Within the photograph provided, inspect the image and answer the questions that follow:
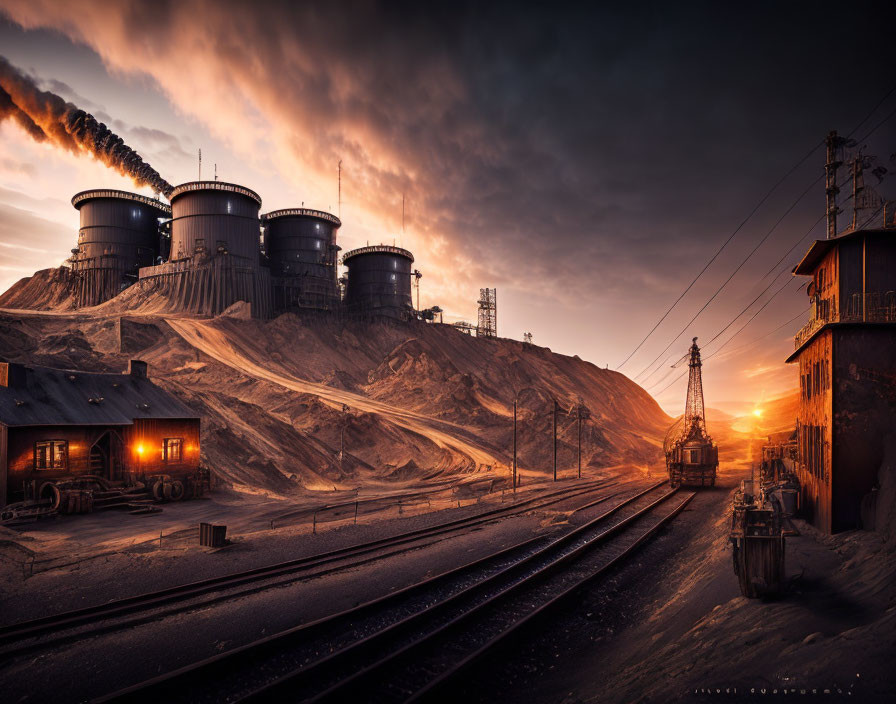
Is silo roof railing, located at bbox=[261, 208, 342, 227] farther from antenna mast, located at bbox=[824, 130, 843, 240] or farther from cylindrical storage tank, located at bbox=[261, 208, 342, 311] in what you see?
antenna mast, located at bbox=[824, 130, 843, 240]

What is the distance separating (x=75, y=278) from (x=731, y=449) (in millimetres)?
111810

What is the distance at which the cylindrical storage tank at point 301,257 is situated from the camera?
87.6 metres

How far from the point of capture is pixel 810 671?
6.60m

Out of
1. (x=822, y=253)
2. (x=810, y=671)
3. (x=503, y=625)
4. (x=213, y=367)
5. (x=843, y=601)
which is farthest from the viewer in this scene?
(x=213, y=367)

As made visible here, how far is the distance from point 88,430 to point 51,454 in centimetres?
206

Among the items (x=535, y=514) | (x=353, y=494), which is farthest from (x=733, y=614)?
(x=353, y=494)

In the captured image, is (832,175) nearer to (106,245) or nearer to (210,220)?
(210,220)

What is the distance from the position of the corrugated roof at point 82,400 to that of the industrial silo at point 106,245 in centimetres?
6205

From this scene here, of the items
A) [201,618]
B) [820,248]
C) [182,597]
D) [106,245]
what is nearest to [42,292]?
[106,245]

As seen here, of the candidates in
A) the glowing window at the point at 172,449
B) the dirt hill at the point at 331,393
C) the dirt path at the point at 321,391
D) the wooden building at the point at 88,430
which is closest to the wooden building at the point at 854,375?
the dirt hill at the point at 331,393

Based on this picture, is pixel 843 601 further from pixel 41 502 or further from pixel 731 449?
pixel 731 449

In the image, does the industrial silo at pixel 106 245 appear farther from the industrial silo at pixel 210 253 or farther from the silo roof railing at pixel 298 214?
the silo roof railing at pixel 298 214

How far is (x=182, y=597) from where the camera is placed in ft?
43.8

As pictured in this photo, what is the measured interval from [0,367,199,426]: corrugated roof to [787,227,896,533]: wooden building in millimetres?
34258
